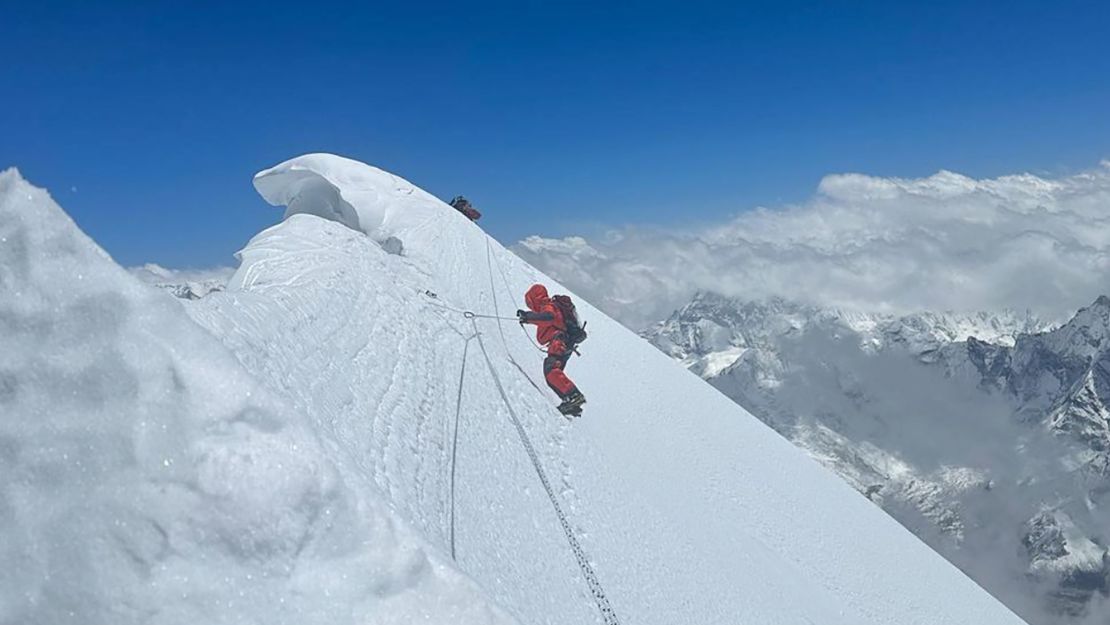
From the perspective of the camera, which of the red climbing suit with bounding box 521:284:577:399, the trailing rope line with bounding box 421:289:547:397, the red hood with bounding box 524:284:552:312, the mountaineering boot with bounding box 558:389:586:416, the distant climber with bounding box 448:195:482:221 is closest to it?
the mountaineering boot with bounding box 558:389:586:416

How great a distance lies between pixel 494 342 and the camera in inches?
422

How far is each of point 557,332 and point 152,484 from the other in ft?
28.2

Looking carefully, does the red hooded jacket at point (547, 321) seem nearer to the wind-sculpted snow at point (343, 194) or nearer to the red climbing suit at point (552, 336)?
the red climbing suit at point (552, 336)

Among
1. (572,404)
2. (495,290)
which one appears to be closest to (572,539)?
(572,404)

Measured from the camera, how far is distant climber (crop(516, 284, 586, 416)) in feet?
32.0

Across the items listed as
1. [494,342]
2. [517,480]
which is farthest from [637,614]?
[494,342]

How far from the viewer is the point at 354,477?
230 centimetres

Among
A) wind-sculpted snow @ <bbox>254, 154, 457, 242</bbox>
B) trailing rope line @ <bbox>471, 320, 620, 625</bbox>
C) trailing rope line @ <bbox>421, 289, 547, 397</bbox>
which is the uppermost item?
wind-sculpted snow @ <bbox>254, 154, 457, 242</bbox>

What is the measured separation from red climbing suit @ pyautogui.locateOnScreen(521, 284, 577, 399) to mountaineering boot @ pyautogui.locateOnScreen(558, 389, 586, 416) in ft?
0.28

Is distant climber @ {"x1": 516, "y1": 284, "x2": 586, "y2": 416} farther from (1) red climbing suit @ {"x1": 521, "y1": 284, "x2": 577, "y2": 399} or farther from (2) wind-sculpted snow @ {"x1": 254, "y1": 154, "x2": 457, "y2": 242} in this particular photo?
(2) wind-sculpted snow @ {"x1": 254, "y1": 154, "x2": 457, "y2": 242}

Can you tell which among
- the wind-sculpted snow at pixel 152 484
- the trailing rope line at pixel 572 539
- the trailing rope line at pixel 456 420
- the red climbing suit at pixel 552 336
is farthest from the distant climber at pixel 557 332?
the wind-sculpted snow at pixel 152 484

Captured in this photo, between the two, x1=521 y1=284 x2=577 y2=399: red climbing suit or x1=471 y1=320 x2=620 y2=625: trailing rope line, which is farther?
x1=521 y1=284 x2=577 y2=399: red climbing suit

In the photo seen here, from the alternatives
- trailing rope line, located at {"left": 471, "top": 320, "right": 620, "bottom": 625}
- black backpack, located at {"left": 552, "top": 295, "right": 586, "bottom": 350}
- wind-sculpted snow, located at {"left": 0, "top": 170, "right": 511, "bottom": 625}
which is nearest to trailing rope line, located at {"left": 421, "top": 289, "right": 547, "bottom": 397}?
black backpack, located at {"left": 552, "top": 295, "right": 586, "bottom": 350}

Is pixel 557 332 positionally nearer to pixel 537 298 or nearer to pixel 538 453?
pixel 537 298
